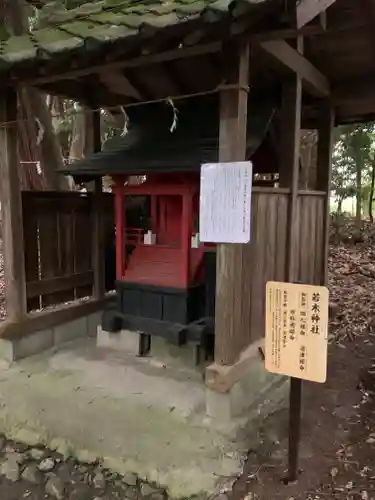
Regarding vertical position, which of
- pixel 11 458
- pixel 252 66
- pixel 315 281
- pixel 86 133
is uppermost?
pixel 252 66

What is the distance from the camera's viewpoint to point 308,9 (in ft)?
8.86

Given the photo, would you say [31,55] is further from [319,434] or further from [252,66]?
[319,434]

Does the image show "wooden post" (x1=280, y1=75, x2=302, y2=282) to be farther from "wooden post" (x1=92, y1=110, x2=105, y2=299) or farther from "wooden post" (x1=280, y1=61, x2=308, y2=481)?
"wooden post" (x1=92, y1=110, x2=105, y2=299)

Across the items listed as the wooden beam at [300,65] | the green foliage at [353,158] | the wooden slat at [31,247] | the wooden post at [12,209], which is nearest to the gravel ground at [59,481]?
the wooden post at [12,209]

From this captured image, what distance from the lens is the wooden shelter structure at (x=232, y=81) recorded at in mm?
3072

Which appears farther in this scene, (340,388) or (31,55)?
(340,388)

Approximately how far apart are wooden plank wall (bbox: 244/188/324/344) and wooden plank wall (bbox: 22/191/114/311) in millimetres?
2321

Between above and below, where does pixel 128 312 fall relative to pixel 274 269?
below

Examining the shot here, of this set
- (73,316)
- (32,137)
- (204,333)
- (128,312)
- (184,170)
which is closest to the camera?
(184,170)

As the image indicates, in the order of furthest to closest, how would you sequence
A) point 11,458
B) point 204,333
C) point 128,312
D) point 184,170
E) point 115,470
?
point 128,312 < point 204,333 < point 184,170 < point 11,458 < point 115,470

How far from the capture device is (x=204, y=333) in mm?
4305

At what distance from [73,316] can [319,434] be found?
292 cm

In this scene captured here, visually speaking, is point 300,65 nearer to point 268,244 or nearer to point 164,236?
point 268,244

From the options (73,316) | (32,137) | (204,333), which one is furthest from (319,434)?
(32,137)
